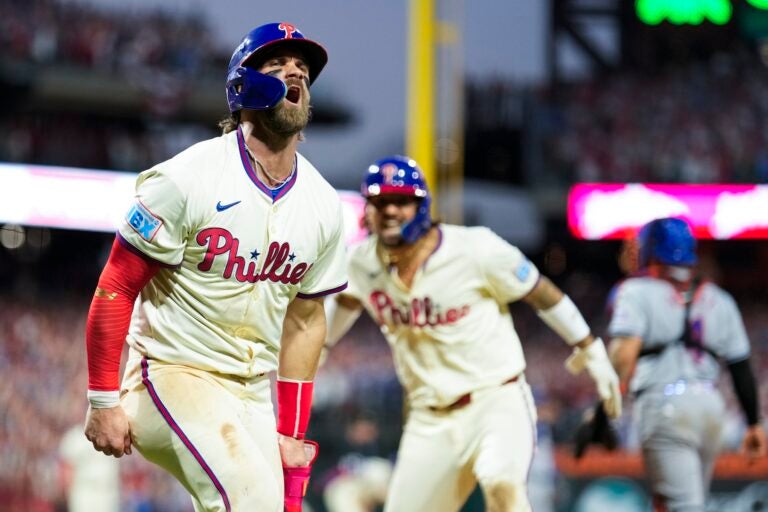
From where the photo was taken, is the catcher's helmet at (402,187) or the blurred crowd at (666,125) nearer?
the catcher's helmet at (402,187)

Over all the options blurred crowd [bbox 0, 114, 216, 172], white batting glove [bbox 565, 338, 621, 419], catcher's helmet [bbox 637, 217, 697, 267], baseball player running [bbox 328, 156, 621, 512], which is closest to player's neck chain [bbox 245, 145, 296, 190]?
baseball player running [bbox 328, 156, 621, 512]

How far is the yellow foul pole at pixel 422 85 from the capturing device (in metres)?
9.45

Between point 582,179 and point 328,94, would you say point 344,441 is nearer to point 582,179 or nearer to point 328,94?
point 582,179

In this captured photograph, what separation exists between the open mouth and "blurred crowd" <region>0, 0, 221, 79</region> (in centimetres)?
1698

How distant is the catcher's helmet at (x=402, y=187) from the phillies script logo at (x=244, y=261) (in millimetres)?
1676

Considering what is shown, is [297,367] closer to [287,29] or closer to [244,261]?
[244,261]

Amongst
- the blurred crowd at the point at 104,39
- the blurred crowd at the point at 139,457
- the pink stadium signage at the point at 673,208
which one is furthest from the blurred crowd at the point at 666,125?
the blurred crowd at the point at 104,39

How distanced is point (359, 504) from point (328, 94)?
17.3m

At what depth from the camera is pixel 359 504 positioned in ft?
29.5

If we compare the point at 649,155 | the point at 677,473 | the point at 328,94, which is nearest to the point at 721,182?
the point at 649,155

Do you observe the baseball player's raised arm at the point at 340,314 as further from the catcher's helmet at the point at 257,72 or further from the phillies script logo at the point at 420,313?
the catcher's helmet at the point at 257,72

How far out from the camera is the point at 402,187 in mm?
5551

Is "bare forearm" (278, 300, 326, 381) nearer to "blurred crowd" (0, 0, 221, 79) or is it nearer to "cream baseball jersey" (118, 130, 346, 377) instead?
"cream baseball jersey" (118, 130, 346, 377)

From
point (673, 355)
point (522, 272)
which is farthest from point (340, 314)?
point (673, 355)
